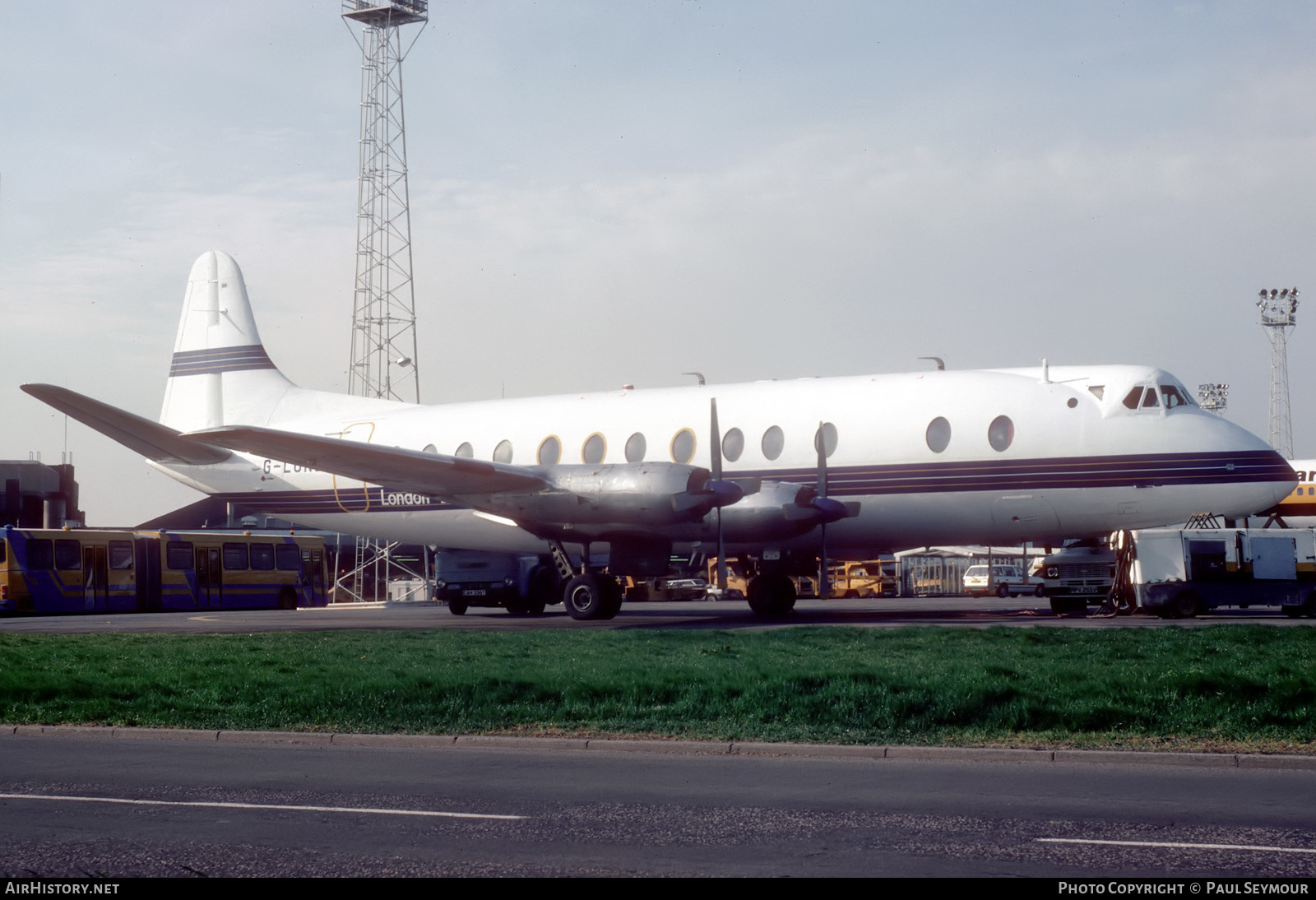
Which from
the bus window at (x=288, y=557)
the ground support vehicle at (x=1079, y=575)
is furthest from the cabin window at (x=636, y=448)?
the bus window at (x=288, y=557)

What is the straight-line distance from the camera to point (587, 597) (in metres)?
27.4

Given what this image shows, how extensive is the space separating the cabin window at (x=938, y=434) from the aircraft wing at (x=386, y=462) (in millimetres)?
8170

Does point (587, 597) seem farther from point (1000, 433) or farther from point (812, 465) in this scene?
point (1000, 433)

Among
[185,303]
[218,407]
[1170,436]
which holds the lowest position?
[1170,436]

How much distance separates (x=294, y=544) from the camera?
51.5 metres

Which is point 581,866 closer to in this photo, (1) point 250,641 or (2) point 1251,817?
(2) point 1251,817

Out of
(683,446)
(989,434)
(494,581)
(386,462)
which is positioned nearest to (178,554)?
(494,581)

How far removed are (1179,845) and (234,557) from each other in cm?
4673

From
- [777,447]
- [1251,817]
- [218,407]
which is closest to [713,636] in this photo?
[777,447]

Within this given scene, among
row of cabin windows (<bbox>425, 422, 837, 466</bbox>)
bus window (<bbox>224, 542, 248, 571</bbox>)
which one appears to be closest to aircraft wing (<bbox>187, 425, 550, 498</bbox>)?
row of cabin windows (<bbox>425, 422, 837, 466</bbox>)

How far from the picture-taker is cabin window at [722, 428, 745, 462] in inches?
1087

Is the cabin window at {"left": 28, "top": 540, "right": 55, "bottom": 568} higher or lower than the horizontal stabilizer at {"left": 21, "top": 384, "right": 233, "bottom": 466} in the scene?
lower

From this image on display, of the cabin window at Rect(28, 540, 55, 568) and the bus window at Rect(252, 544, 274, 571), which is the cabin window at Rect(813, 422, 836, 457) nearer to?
the cabin window at Rect(28, 540, 55, 568)
